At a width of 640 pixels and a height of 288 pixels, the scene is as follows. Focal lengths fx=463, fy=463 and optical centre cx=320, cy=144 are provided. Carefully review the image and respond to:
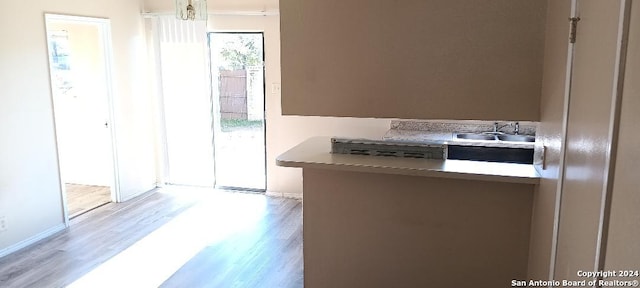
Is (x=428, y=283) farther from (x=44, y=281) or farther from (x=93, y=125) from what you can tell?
(x=93, y=125)

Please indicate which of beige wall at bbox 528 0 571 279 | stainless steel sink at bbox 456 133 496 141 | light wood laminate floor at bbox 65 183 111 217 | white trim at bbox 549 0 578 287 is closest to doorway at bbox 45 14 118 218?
light wood laminate floor at bbox 65 183 111 217

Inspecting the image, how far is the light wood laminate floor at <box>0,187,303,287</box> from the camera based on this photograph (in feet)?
11.1

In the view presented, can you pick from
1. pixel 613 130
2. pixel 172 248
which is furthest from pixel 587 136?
pixel 172 248

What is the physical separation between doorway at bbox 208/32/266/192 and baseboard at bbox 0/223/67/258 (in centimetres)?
185

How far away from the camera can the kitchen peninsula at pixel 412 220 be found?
7.70 ft

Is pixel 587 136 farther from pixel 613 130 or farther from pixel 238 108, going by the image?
pixel 238 108

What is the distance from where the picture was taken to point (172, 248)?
155 inches

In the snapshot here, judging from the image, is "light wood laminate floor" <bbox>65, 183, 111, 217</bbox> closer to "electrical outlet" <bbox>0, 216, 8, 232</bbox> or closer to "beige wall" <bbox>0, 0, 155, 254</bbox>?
"beige wall" <bbox>0, 0, 155, 254</bbox>

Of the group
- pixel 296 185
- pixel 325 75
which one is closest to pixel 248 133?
pixel 296 185

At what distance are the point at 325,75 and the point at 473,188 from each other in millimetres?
Answer: 994

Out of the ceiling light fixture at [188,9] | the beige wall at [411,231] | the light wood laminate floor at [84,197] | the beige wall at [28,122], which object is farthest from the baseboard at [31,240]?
the beige wall at [411,231]

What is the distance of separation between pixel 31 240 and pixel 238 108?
2.45 meters

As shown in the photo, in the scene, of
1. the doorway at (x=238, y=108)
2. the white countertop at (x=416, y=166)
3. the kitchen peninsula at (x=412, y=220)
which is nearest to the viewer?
the white countertop at (x=416, y=166)

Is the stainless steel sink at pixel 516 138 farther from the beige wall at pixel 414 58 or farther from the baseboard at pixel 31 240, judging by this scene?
the baseboard at pixel 31 240
